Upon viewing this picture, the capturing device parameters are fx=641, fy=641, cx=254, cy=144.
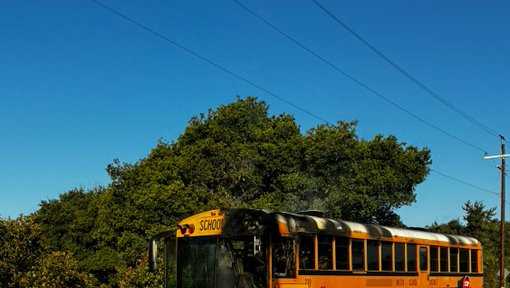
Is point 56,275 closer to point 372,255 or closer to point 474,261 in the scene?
point 474,261

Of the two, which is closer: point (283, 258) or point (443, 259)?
point (283, 258)

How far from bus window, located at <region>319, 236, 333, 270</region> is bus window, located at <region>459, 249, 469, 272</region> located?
950 cm

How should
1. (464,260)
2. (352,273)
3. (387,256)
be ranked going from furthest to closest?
1. (464,260)
2. (387,256)
3. (352,273)

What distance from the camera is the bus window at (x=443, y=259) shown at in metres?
21.8

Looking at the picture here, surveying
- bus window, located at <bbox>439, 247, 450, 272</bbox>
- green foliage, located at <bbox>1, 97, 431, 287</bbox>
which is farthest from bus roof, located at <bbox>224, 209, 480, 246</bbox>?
green foliage, located at <bbox>1, 97, 431, 287</bbox>

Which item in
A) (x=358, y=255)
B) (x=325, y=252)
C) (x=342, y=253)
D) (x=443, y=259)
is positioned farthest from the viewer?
(x=443, y=259)

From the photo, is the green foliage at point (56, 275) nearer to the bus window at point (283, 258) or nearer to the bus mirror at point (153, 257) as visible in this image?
the bus mirror at point (153, 257)

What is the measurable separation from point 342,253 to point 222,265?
3717 millimetres

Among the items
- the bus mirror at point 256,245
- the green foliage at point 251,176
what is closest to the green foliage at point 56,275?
the green foliage at point 251,176

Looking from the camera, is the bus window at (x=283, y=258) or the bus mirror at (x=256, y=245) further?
the bus window at (x=283, y=258)

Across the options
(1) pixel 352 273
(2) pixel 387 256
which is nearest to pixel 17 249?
(2) pixel 387 256

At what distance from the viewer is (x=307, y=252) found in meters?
15.1

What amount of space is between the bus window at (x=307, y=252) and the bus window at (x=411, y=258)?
551cm

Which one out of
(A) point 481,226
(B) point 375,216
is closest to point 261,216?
(B) point 375,216
